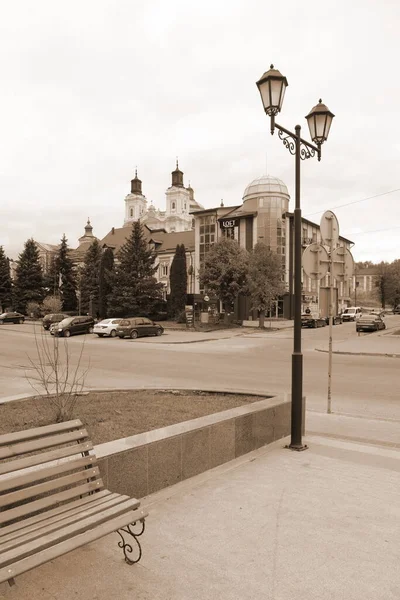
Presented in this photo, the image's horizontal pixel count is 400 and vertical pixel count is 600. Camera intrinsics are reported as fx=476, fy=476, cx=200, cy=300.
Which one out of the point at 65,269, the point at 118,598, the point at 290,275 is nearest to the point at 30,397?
the point at 118,598

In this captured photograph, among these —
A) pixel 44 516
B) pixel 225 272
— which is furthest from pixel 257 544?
pixel 225 272

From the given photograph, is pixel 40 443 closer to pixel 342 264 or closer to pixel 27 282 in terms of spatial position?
pixel 342 264

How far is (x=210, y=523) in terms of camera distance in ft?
13.6

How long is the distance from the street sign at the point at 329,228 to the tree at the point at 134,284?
4337 centimetres

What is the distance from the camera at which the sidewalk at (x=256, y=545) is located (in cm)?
317

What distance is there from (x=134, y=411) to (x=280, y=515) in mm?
2920

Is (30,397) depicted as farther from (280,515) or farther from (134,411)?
(280,515)

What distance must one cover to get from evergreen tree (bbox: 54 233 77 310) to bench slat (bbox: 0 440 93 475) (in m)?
64.2

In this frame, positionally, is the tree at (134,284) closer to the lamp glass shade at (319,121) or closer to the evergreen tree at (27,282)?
the evergreen tree at (27,282)

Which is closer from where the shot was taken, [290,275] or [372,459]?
[372,459]

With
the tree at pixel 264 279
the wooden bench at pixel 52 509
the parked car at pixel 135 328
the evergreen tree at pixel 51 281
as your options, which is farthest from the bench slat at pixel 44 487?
the evergreen tree at pixel 51 281

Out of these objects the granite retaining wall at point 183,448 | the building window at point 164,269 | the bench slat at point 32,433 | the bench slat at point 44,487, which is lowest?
the granite retaining wall at point 183,448

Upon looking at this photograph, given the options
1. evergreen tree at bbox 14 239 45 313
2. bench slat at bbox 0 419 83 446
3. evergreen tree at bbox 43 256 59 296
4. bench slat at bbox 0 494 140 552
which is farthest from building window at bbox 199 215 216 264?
bench slat at bbox 0 494 140 552

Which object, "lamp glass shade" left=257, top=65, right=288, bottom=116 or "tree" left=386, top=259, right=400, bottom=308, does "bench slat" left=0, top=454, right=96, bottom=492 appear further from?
"tree" left=386, top=259, right=400, bottom=308
